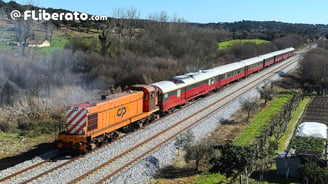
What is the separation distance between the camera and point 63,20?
71.6 metres

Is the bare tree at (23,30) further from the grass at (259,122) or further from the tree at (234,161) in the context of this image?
the tree at (234,161)

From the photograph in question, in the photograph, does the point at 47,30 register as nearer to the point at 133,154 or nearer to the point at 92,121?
the point at 92,121

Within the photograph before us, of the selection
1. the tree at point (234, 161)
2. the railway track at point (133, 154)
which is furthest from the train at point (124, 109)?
the tree at point (234, 161)

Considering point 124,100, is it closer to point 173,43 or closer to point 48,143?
point 48,143

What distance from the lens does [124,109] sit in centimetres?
2369

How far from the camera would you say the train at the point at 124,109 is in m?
19.9

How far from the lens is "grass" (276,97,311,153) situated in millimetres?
22705

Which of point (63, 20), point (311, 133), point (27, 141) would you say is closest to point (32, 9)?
point (63, 20)

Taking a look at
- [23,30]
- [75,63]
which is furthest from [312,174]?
[23,30]

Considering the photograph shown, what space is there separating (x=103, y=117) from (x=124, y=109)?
8.40 feet

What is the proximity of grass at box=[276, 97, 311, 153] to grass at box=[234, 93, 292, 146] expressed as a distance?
155cm

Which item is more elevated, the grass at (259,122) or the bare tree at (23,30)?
the bare tree at (23,30)

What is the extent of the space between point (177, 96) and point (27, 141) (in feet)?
44.6

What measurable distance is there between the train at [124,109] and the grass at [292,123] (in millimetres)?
9359
